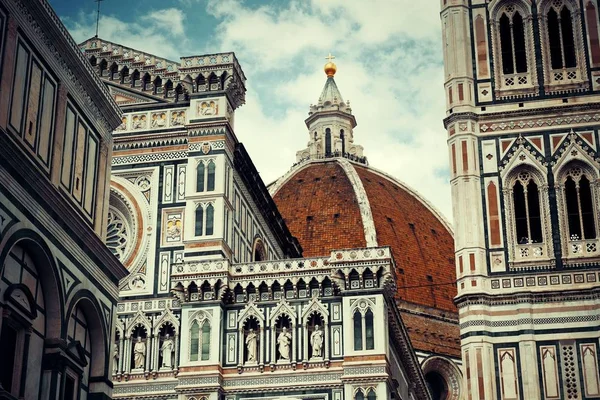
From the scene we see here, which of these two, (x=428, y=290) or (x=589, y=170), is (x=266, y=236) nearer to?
(x=589, y=170)

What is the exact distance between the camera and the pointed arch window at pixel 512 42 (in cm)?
3456

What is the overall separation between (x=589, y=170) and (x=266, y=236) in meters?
11.3

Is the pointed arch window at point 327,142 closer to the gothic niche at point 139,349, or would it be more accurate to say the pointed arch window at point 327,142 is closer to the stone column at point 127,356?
the gothic niche at point 139,349

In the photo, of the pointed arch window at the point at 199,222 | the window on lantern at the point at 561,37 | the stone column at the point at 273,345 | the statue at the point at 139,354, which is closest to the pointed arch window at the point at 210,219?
the pointed arch window at the point at 199,222

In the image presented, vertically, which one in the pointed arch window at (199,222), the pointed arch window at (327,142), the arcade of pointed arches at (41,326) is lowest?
the arcade of pointed arches at (41,326)

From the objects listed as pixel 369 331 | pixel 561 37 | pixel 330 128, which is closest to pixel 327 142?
pixel 330 128

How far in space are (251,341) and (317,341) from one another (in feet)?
5.98

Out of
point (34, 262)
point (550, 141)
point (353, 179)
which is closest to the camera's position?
point (34, 262)

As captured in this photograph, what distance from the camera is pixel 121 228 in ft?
109

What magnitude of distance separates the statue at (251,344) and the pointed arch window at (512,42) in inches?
442

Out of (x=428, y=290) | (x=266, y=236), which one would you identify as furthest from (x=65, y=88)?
(x=428, y=290)

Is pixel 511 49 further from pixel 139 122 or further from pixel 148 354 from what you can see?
pixel 148 354

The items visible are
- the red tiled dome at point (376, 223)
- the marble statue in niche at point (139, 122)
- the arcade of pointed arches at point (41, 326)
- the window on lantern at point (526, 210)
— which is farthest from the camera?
the red tiled dome at point (376, 223)

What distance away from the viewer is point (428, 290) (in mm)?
69812
